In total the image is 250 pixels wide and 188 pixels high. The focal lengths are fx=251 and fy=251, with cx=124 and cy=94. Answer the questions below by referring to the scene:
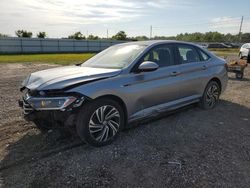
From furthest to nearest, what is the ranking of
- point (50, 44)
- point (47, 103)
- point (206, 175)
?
point (50, 44)
point (47, 103)
point (206, 175)

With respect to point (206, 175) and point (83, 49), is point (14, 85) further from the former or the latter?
point (83, 49)

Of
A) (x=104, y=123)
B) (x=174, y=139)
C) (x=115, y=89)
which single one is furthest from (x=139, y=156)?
(x=115, y=89)

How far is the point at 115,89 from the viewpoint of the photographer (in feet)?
12.8

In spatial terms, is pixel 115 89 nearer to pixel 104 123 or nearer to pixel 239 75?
pixel 104 123

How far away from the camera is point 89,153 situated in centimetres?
373

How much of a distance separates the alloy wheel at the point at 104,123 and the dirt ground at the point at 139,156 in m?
0.21

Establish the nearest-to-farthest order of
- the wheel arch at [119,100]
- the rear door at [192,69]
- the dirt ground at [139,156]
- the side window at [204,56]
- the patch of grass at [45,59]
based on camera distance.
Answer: the dirt ground at [139,156]
the wheel arch at [119,100]
the rear door at [192,69]
the side window at [204,56]
the patch of grass at [45,59]

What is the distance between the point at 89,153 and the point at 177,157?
1.29m

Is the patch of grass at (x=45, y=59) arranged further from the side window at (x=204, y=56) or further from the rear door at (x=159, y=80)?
the rear door at (x=159, y=80)

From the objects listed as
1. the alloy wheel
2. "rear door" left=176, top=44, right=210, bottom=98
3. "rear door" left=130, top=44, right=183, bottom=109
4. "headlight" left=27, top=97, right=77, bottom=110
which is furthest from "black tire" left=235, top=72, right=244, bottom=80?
"headlight" left=27, top=97, right=77, bottom=110

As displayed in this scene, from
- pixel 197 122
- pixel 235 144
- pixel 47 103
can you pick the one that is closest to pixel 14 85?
pixel 47 103

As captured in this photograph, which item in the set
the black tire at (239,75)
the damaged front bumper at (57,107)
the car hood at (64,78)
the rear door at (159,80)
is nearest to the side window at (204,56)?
the rear door at (159,80)

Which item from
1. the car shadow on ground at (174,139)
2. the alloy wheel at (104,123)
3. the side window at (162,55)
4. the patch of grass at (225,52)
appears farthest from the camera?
the patch of grass at (225,52)

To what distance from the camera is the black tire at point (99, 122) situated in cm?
363
